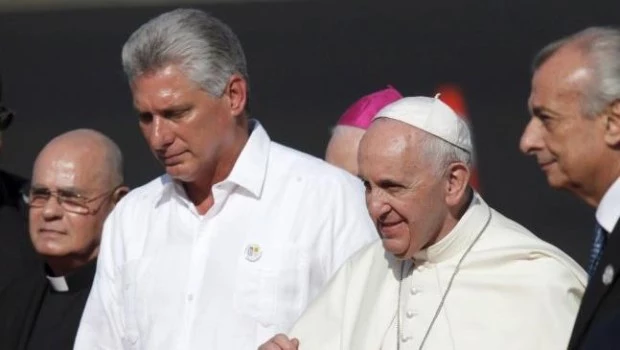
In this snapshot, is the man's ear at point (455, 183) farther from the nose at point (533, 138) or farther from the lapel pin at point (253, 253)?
the lapel pin at point (253, 253)

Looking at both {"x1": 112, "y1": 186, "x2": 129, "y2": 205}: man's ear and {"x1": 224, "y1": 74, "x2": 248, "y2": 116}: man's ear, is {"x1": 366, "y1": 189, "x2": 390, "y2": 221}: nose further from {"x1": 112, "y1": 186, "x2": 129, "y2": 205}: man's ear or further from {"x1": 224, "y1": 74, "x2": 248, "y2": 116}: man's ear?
{"x1": 112, "y1": 186, "x2": 129, "y2": 205}: man's ear

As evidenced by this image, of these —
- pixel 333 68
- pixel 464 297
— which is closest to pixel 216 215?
pixel 464 297

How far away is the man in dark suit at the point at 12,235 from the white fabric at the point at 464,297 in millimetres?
1799

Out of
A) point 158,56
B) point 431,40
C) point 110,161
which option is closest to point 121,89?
point 431,40

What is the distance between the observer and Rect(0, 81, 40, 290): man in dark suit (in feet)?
17.6

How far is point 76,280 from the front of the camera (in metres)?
5.09

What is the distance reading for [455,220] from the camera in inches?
145

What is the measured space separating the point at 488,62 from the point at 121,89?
1716mm

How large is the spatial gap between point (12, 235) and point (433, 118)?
2236 mm

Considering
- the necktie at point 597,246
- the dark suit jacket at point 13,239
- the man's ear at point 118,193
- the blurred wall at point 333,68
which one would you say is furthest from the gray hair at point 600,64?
the blurred wall at point 333,68

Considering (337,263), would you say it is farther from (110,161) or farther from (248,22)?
(248,22)

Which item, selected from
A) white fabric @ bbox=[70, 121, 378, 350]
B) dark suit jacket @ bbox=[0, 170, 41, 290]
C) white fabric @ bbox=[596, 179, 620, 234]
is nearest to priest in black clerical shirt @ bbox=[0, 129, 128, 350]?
dark suit jacket @ bbox=[0, 170, 41, 290]

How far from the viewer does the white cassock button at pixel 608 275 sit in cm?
320

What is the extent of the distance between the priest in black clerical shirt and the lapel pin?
1.07m
